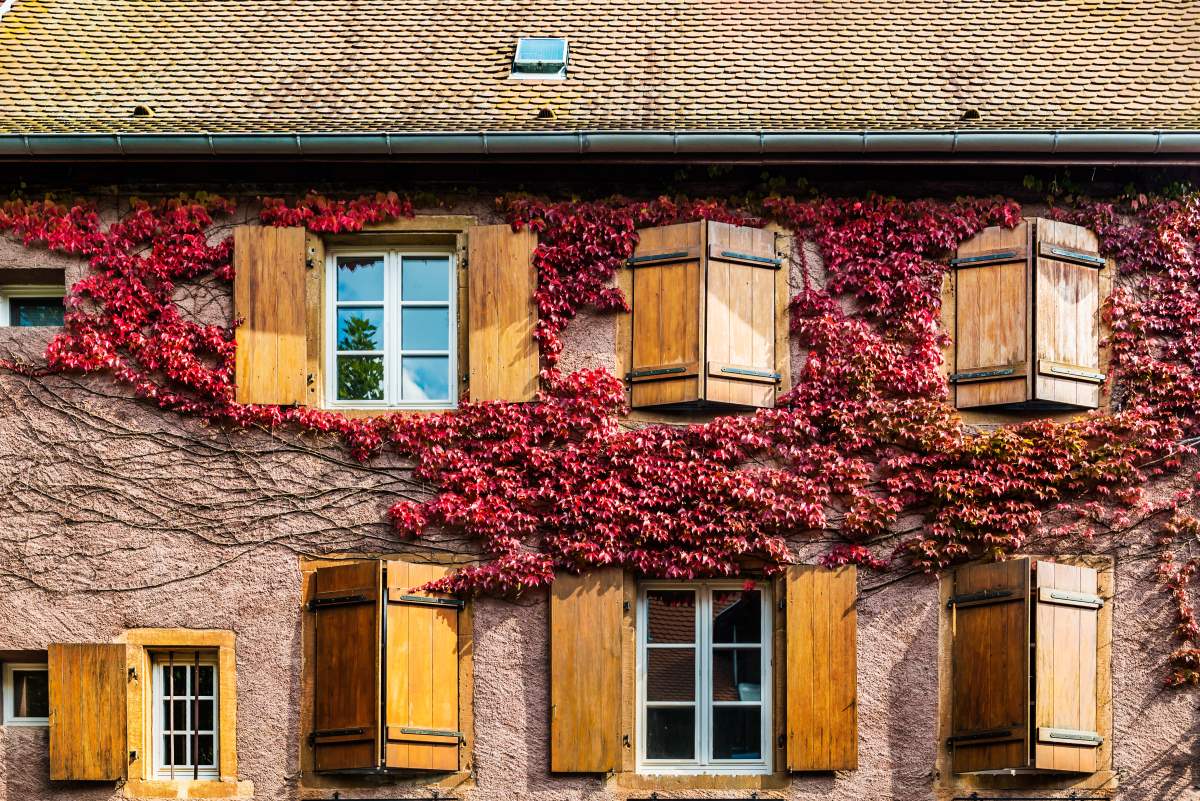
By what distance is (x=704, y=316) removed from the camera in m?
11.0

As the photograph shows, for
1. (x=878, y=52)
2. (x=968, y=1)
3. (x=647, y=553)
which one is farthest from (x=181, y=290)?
(x=968, y=1)

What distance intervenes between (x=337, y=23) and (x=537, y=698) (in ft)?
17.4

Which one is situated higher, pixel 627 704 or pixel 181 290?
pixel 181 290

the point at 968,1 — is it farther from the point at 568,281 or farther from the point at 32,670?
the point at 32,670

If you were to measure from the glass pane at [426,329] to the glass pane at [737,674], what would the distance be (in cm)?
261

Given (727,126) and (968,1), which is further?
(968,1)

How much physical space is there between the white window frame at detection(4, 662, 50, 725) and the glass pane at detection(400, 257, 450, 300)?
3216 millimetres

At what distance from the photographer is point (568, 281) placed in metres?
11.2

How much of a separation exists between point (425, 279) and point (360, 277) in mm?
416

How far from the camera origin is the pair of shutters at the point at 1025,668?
1038cm

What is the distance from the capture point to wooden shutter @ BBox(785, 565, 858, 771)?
35.0 feet

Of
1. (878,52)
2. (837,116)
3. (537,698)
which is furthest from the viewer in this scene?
(878,52)

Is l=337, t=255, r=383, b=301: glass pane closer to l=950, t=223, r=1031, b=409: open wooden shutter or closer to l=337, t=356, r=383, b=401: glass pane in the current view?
l=337, t=356, r=383, b=401: glass pane

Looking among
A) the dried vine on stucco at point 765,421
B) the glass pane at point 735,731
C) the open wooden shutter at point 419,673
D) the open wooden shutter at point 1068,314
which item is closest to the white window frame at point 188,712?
the open wooden shutter at point 419,673
